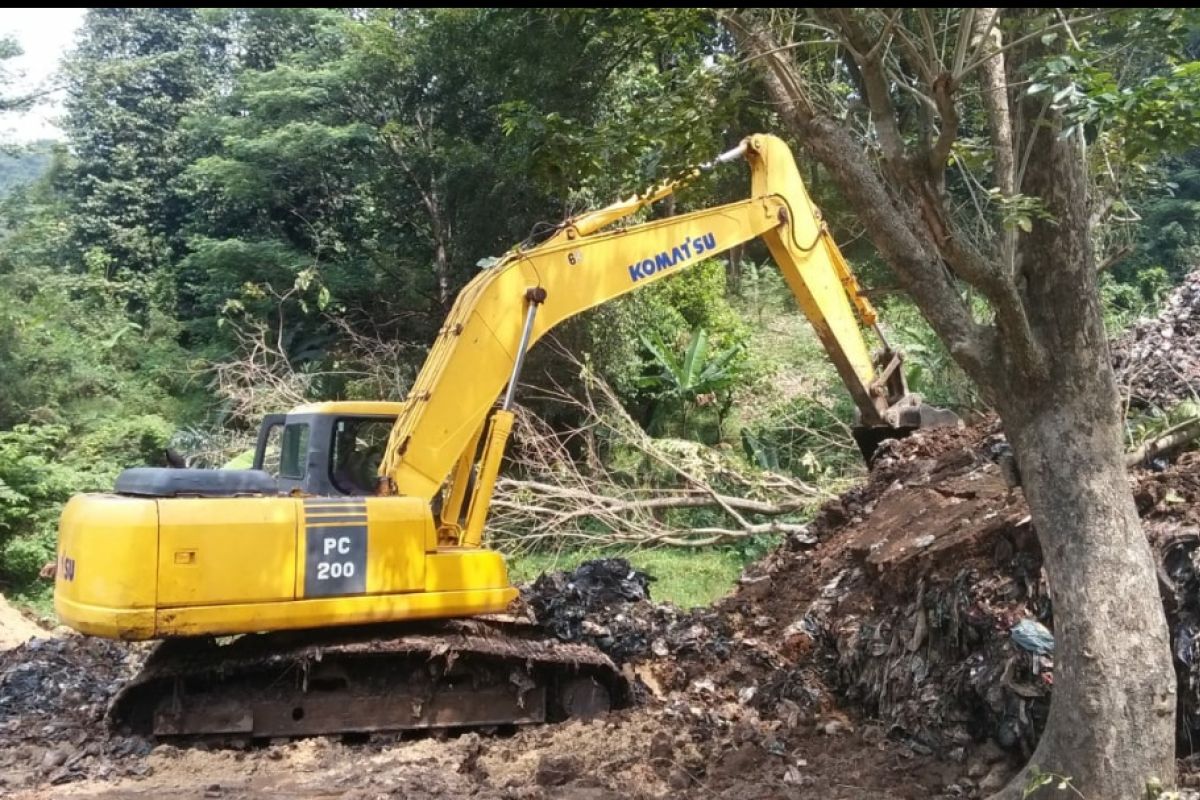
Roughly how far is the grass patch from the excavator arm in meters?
2.93

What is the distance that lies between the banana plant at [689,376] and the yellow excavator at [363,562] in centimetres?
779

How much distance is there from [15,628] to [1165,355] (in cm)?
1074

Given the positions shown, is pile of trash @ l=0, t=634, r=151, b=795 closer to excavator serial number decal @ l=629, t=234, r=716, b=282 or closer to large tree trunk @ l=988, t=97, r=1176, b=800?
excavator serial number decal @ l=629, t=234, r=716, b=282

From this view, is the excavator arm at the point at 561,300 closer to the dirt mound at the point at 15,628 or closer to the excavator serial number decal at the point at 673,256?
the excavator serial number decal at the point at 673,256

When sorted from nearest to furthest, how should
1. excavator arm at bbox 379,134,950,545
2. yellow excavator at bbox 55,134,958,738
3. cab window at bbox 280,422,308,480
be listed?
yellow excavator at bbox 55,134,958,738
excavator arm at bbox 379,134,950,545
cab window at bbox 280,422,308,480

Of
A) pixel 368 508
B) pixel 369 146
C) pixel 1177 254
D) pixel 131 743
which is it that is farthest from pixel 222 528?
pixel 1177 254

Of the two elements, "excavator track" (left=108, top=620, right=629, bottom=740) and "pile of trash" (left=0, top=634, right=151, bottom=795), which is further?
"excavator track" (left=108, top=620, right=629, bottom=740)

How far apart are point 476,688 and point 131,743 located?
194cm

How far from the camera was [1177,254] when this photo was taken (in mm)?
21344

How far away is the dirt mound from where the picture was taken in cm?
1021

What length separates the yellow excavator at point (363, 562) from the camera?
5.58m

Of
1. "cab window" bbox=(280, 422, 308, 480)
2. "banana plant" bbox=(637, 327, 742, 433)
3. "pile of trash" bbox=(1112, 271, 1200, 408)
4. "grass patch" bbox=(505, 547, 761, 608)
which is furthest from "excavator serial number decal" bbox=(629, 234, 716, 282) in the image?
"banana plant" bbox=(637, 327, 742, 433)

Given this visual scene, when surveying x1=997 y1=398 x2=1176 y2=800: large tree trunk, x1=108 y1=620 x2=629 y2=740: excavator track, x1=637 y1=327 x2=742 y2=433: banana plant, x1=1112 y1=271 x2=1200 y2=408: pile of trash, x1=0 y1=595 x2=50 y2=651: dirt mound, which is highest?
x1=637 y1=327 x2=742 y2=433: banana plant

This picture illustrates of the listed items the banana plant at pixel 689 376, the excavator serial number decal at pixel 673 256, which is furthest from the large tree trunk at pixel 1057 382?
the banana plant at pixel 689 376
